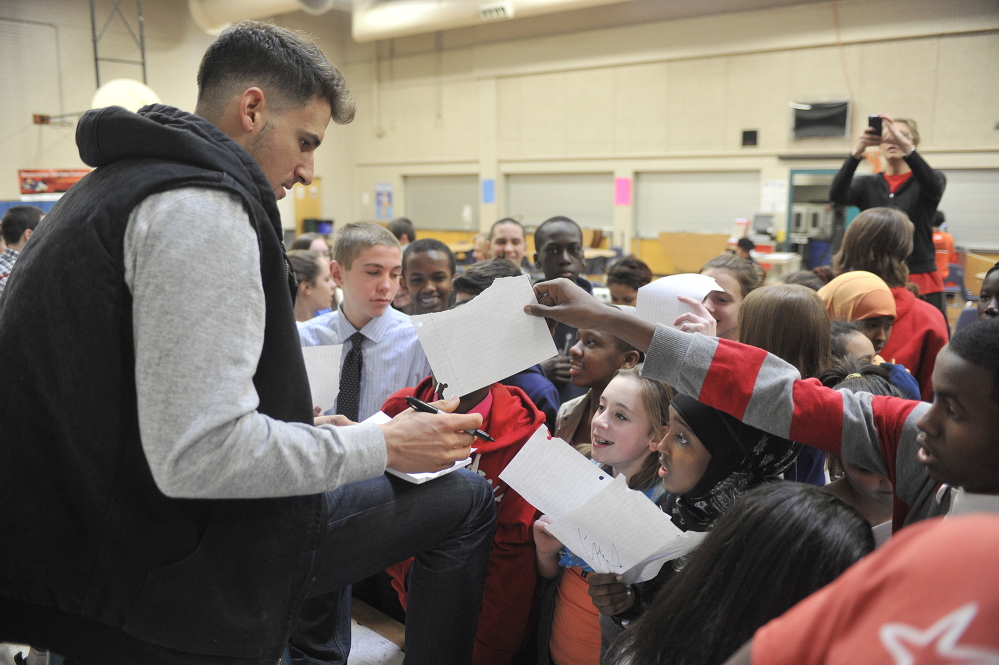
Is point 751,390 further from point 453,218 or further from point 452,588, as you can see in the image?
point 453,218

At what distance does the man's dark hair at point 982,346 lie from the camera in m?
1.09

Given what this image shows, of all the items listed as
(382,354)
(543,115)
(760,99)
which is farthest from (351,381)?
(543,115)

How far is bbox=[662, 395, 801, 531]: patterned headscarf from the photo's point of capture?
5.41 ft

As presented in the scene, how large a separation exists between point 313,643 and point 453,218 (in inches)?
411

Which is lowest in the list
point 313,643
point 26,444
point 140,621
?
point 313,643

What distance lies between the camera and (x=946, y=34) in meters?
7.80

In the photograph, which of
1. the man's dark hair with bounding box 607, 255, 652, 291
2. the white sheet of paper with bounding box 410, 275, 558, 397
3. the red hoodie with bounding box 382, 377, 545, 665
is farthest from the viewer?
the man's dark hair with bounding box 607, 255, 652, 291

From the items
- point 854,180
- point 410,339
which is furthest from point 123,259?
point 854,180

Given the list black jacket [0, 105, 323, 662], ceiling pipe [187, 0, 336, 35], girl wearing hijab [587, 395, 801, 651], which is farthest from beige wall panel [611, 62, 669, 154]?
black jacket [0, 105, 323, 662]

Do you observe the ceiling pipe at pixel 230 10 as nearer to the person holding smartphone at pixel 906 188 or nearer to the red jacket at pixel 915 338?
the person holding smartphone at pixel 906 188

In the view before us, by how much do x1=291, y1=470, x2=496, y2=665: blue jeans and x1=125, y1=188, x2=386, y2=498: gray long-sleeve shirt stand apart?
0.32 m

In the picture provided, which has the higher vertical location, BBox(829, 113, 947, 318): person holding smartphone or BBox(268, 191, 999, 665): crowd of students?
BBox(829, 113, 947, 318): person holding smartphone

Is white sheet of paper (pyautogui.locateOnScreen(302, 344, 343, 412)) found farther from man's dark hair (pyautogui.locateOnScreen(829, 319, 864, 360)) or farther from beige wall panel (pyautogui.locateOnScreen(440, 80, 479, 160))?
beige wall panel (pyautogui.locateOnScreen(440, 80, 479, 160))

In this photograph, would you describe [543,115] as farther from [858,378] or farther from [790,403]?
[790,403]
